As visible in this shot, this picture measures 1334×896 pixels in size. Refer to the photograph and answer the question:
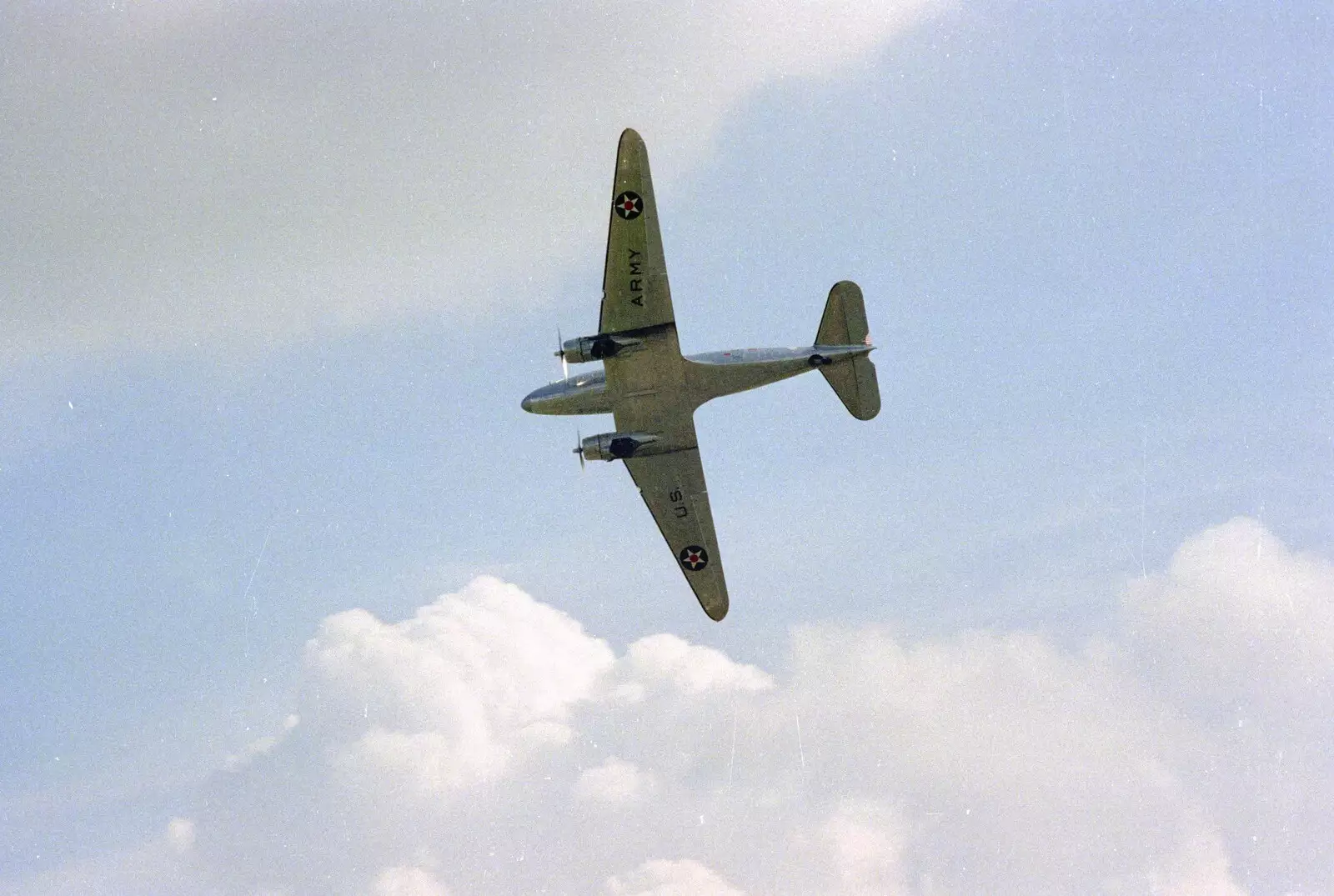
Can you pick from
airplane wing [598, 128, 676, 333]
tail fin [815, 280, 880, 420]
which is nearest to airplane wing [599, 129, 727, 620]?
airplane wing [598, 128, 676, 333]

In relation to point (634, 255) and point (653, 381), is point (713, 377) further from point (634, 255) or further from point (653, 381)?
point (634, 255)

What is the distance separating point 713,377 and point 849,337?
22.4 ft

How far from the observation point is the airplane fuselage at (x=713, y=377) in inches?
2414

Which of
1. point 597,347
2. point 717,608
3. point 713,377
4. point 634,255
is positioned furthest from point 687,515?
point 634,255

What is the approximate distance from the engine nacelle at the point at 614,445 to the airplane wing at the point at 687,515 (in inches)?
67.5

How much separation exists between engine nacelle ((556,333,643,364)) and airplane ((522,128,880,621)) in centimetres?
4

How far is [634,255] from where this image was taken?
2286 inches

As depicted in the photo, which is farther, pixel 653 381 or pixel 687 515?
pixel 687 515

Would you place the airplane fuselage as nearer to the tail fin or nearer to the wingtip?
the tail fin

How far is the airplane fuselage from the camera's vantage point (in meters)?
61.3

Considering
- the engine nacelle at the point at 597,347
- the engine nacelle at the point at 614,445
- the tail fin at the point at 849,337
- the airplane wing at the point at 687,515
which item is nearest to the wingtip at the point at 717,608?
the airplane wing at the point at 687,515

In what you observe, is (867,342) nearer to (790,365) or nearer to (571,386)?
(790,365)

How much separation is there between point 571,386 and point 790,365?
10.1 metres

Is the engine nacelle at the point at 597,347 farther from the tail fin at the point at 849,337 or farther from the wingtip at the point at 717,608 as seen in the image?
the wingtip at the point at 717,608
